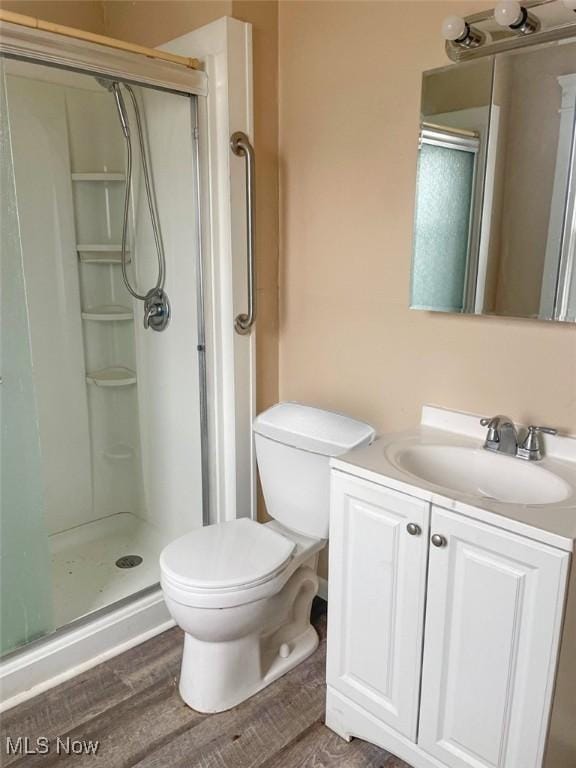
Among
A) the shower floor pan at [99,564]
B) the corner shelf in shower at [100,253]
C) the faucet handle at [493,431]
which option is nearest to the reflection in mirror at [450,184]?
the faucet handle at [493,431]

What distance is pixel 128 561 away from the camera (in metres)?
2.44

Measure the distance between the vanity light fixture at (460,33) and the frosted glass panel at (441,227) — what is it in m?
→ 0.26

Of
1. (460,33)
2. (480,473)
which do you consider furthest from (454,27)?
(480,473)

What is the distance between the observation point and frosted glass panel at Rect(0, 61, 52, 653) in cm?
173

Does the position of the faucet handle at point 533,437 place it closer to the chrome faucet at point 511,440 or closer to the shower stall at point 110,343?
the chrome faucet at point 511,440

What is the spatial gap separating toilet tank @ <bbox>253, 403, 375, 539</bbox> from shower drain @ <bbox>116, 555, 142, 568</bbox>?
0.74m

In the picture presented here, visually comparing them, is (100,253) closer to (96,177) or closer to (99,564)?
(96,177)

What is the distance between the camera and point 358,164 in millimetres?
1923

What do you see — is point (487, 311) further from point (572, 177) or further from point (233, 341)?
point (233, 341)

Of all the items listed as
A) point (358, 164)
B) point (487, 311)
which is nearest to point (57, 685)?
Result: point (487, 311)

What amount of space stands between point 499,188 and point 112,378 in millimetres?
1793

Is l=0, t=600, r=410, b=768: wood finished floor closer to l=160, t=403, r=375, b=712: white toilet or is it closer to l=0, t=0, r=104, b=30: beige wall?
l=160, t=403, r=375, b=712: white toilet

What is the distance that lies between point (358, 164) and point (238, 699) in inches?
67.3

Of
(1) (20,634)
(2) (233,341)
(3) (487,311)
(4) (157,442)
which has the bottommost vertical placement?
(1) (20,634)
